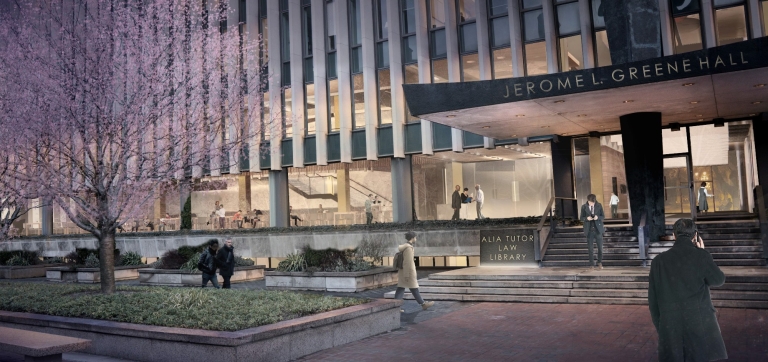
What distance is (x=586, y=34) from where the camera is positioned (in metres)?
24.5

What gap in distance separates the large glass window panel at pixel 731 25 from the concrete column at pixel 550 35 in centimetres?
577

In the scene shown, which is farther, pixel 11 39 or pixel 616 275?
pixel 11 39

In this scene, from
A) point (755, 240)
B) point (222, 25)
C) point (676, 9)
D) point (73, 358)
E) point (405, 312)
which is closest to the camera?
point (73, 358)

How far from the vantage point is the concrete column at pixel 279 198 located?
106 ft

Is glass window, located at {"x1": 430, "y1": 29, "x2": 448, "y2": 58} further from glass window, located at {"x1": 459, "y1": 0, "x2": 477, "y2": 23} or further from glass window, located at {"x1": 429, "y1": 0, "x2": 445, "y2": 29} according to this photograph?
glass window, located at {"x1": 459, "y1": 0, "x2": 477, "y2": 23}

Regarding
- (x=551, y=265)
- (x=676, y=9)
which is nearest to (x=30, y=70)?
(x=551, y=265)

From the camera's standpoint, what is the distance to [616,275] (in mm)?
14133

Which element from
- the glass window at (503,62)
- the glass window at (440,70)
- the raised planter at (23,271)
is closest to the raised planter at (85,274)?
the raised planter at (23,271)

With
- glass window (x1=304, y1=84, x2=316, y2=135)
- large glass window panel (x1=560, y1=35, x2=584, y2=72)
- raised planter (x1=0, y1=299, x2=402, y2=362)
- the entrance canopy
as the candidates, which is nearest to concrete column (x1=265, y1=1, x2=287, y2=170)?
glass window (x1=304, y1=84, x2=316, y2=135)

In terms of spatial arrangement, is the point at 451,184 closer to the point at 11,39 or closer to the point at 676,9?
the point at 676,9

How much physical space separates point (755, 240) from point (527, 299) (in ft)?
23.2

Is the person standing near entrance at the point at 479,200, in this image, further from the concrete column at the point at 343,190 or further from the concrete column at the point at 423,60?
the concrete column at the point at 343,190

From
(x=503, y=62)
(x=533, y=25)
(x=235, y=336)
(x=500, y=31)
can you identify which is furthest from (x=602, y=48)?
(x=235, y=336)

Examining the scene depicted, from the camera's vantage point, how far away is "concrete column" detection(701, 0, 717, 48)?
73.7ft
